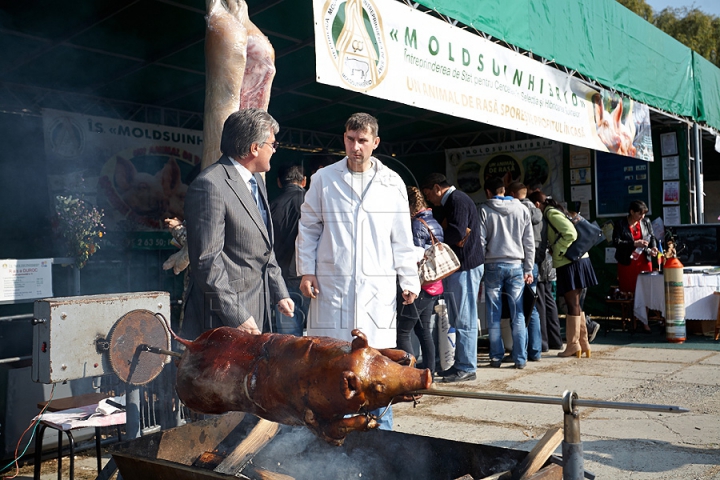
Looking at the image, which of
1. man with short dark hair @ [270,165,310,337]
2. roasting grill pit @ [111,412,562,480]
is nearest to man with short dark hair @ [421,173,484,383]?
man with short dark hair @ [270,165,310,337]

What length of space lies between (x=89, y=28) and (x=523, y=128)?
4673 millimetres

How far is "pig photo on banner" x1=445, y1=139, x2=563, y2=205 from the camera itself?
40.2 feet

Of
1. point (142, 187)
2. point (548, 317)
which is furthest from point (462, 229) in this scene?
point (142, 187)

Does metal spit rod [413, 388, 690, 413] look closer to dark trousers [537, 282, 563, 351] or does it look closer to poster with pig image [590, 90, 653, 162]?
dark trousers [537, 282, 563, 351]

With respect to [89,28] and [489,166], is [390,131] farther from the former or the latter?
[89,28]

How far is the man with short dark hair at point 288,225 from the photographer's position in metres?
5.19

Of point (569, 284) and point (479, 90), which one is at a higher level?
point (479, 90)

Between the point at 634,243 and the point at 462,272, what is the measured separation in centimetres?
469

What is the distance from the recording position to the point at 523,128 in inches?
259

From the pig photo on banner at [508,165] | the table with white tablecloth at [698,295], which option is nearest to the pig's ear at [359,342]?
the table with white tablecloth at [698,295]

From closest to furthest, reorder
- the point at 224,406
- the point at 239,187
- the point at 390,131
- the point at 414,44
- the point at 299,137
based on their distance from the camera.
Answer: the point at 224,406 < the point at 239,187 < the point at 414,44 < the point at 299,137 < the point at 390,131

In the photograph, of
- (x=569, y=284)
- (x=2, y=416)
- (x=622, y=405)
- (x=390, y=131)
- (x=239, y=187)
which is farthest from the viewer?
(x=390, y=131)

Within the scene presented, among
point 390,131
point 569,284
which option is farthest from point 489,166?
point 569,284

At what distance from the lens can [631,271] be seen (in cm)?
1013
